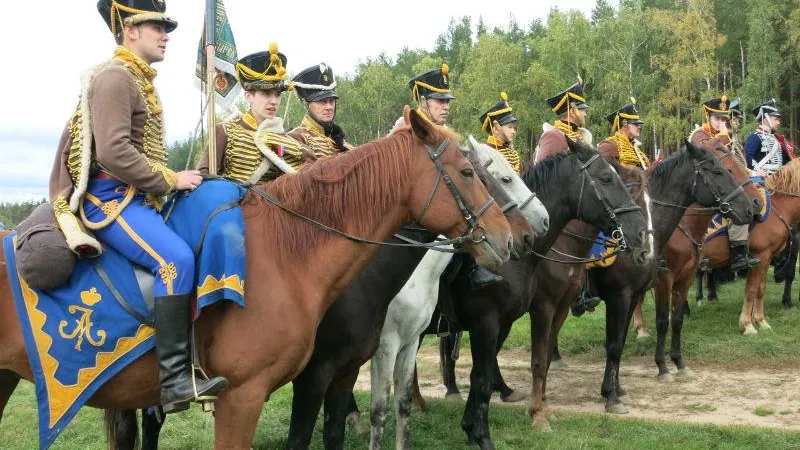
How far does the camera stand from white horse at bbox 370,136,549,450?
18.9ft

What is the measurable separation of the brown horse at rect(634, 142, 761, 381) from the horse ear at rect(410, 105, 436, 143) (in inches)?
288

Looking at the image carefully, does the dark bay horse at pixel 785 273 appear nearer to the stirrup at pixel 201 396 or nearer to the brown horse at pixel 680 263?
the brown horse at pixel 680 263

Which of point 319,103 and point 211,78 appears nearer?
point 319,103

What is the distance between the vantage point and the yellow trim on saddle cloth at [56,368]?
3.63 metres

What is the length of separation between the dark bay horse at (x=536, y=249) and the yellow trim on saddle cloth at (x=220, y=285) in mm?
3436

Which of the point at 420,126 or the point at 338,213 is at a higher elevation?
the point at 420,126

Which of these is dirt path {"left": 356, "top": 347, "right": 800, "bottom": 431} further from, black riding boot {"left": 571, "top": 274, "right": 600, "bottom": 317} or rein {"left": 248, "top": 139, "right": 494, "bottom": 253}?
rein {"left": 248, "top": 139, "right": 494, "bottom": 253}

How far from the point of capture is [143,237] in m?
3.64

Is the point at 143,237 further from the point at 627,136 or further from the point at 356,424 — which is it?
the point at 627,136

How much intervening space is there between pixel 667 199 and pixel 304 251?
23.3 feet

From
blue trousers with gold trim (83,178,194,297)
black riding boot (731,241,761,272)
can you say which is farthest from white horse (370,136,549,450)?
black riding boot (731,241,761,272)

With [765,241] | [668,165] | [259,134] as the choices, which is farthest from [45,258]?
[765,241]

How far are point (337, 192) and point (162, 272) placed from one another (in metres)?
1.02

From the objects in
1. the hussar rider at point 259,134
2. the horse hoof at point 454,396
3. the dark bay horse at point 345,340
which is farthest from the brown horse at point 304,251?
the horse hoof at point 454,396
